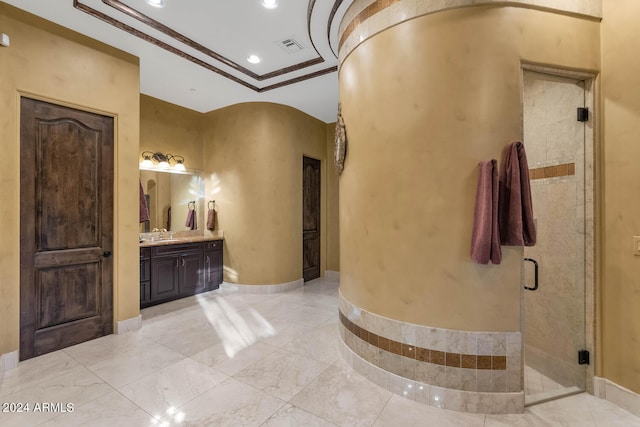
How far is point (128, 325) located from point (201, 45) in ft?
10.7

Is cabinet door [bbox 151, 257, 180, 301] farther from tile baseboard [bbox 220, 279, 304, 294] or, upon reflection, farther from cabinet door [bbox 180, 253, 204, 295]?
tile baseboard [bbox 220, 279, 304, 294]

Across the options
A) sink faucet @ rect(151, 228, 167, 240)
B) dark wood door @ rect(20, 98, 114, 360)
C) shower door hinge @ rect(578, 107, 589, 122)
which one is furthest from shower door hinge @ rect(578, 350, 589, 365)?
sink faucet @ rect(151, 228, 167, 240)

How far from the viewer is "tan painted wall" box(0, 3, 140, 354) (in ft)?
8.31

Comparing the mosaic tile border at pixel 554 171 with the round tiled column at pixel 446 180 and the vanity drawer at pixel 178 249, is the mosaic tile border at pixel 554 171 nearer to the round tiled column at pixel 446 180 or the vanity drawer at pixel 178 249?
the round tiled column at pixel 446 180

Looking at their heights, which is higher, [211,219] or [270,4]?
[270,4]

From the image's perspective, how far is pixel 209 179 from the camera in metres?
5.30

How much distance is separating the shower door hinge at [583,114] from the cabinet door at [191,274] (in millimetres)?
4851

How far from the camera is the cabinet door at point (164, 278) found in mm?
4088

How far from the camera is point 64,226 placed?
2.90 metres

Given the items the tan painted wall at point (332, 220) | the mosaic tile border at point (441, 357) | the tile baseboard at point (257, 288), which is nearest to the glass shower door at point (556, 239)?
the mosaic tile border at point (441, 357)

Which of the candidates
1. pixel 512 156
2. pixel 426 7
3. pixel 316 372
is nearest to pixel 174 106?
pixel 426 7

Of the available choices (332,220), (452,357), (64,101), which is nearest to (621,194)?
(452,357)

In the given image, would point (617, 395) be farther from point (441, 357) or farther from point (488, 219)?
point (488, 219)

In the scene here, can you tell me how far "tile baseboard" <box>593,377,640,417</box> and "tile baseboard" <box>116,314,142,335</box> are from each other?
431 centimetres
